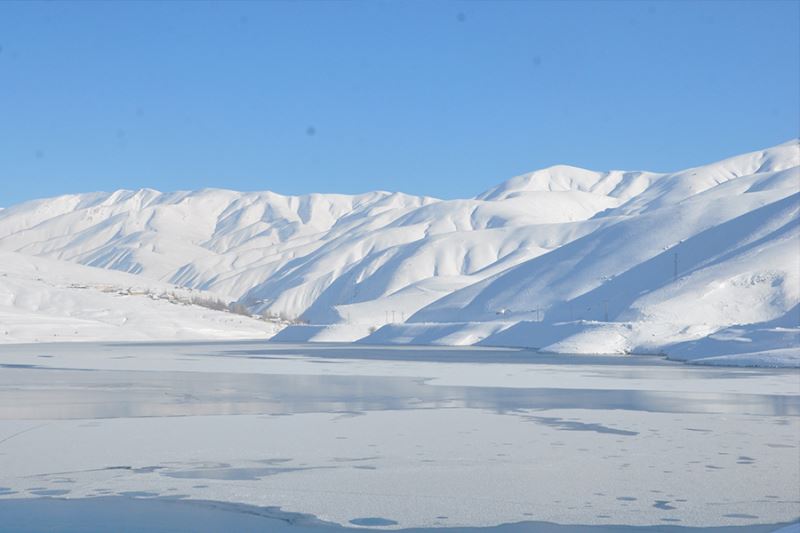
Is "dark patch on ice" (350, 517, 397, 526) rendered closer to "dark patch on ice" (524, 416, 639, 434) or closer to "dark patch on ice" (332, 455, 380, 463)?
"dark patch on ice" (332, 455, 380, 463)

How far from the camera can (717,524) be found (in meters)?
12.1

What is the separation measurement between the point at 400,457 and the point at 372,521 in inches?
177

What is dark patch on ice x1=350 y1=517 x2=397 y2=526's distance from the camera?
39.9 feet

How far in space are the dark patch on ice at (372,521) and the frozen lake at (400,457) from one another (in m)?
0.03

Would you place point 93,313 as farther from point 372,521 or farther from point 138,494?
point 372,521

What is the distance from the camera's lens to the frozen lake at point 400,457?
12.6m

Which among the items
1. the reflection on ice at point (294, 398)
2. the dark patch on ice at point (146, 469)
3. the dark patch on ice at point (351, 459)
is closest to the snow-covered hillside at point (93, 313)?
the reflection on ice at point (294, 398)

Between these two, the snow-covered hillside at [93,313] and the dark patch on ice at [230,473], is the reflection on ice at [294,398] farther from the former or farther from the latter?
the snow-covered hillside at [93,313]

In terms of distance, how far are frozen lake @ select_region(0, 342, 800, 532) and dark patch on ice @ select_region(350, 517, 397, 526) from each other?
35 mm

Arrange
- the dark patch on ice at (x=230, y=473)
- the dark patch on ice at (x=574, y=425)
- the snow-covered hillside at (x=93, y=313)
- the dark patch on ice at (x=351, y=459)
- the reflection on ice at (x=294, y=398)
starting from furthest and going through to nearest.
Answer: the snow-covered hillside at (x=93, y=313), the reflection on ice at (x=294, y=398), the dark patch on ice at (x=574, y=425), the dark patch on ice at (x=351, y=459), the dark patch on ice at (x=230, y=473)

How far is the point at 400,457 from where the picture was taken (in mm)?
16781

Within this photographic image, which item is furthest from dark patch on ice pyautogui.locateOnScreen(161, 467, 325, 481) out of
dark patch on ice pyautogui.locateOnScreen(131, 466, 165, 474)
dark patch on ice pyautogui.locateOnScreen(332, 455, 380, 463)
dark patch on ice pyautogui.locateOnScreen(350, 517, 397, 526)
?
dark patch on ice pyautogui.locateOnScreen(350, 517, 397, 526)

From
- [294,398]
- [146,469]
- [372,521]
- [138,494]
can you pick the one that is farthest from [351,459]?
[294,398]

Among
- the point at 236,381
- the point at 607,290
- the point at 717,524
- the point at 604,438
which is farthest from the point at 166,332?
the point at 717,524
